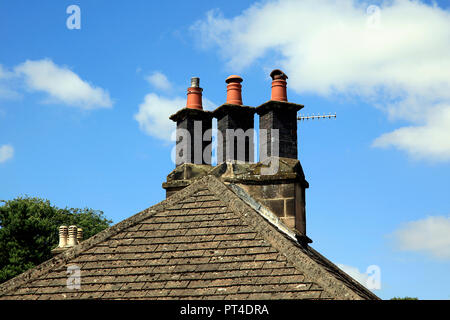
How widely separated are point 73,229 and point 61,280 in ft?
25.8

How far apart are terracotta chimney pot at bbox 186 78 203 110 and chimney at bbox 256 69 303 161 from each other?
1.25 metres

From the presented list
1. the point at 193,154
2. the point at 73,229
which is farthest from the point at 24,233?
the point at 193,154

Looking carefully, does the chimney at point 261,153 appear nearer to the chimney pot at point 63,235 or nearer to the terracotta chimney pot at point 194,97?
the terracotta chimney pot at point 194,97

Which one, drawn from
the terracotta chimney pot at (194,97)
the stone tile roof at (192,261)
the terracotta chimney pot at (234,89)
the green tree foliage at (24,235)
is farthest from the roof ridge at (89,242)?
the green tree foliage at (24,235)

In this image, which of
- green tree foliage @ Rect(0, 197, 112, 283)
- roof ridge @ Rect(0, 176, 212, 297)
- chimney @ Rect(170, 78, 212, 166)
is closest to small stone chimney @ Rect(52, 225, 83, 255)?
chimney @ Rect(170, 78, 212, 166)

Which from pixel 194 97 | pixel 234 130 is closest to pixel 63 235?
pixel 194 97

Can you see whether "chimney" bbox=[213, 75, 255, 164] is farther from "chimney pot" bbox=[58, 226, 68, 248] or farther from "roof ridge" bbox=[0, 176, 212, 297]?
Result: "chimney pot" bbox=[58, 226, 68, 248]

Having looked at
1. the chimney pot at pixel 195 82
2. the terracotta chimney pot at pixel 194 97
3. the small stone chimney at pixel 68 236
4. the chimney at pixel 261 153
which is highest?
the chimney pot at pixel 195 82

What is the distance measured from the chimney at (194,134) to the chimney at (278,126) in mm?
1088

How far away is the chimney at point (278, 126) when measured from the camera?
13.1 m
